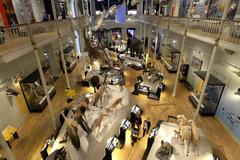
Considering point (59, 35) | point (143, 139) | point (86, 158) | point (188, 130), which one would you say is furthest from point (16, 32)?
point (188, 130)

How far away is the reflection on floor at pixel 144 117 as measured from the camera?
6484 millimetres

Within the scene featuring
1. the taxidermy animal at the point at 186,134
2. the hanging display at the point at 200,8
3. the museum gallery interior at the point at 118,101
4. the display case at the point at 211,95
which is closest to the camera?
the taxidermy animal at the point at 186,134

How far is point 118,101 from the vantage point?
7.61m

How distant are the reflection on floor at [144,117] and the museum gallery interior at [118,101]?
1.6 inches

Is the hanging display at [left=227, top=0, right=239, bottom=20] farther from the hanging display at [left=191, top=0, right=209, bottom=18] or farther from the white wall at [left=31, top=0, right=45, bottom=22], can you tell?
the white wall at [left=31, top=0, right=45, bottom=22]

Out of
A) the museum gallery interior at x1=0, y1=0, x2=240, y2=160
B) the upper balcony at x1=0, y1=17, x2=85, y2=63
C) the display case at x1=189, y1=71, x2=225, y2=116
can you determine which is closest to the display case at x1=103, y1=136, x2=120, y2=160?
the museum gallery interior at x1=0, y1=0, x2=240, y2=160

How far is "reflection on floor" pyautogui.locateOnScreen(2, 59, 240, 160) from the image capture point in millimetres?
6484

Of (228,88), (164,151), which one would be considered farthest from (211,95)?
(164,151)

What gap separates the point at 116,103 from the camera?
7539 millimetres

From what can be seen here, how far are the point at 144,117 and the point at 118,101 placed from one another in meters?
1.88

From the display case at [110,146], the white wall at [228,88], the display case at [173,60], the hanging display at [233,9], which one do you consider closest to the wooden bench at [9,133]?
the display case at [110,146]

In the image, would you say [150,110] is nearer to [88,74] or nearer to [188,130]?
[188,130]

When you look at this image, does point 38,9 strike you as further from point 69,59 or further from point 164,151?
point 164,151

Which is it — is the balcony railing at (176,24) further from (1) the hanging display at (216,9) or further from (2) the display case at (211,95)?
(2) the display case at (211,95)
